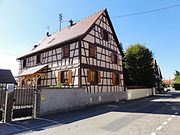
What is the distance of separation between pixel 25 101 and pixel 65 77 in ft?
25.1

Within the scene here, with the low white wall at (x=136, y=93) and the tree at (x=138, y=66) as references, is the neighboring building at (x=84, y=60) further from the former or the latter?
the tree at (x=138, y=66)

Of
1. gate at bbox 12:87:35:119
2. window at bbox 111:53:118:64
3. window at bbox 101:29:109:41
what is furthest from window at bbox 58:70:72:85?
window at bbox 111:53:118:64

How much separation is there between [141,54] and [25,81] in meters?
22.0

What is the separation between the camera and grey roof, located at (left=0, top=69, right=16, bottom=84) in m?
25.9

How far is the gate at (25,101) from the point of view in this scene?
34.7ft

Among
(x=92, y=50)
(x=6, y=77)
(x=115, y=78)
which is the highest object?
(x=92, y=50)

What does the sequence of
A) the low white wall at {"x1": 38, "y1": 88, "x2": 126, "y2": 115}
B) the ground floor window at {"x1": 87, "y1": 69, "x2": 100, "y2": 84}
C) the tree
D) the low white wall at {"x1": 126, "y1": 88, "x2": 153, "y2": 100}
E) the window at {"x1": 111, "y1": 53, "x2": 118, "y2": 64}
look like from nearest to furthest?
the low white wall at {"x1": 38, "y1": 88, "x2": 126, "y2": 115} → the ground floor window at {"x1": 87, "y1": 69, "x2": 100, "y2": 84} → the window at {"x1": 111, "y1": 53, "x2": 118, "y2": 64} → the low white wall at {"x1": 126, "y1": 88, "x2": 153, "y2": 100} → the tree

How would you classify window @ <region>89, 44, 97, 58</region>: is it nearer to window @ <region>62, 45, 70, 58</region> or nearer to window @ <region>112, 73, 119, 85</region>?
window @ <region>62, 45, 70, 58</region>

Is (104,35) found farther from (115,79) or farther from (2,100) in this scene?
(2,100)

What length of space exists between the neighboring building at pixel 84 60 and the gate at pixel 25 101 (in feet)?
20.5

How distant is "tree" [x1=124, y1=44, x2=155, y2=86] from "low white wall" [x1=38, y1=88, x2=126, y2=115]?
1709cm

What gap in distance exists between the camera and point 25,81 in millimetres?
23297

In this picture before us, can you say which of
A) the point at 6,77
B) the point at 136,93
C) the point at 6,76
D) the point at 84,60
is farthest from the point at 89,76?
the point at 6,76

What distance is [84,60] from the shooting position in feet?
58.8
